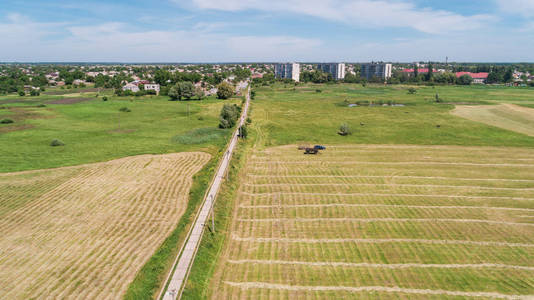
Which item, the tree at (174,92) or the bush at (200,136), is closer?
the bush at (200,136)

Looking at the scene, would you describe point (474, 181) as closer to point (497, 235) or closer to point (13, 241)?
point (497, 235)

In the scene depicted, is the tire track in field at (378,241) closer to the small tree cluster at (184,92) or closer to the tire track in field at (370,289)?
the tire track in field at (370,289)

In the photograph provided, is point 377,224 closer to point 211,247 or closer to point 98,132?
point 211,247

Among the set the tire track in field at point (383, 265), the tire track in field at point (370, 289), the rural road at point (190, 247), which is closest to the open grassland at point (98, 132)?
the rural road at point (190, 247)

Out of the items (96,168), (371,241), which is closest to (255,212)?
(371,241)

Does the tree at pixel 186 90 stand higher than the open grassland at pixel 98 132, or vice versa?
the tree at pixel 186 90

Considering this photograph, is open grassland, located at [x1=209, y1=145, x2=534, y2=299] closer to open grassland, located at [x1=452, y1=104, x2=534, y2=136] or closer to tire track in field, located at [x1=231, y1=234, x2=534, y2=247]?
tire track in field, located at [x1=231, y1=234, x2=534, y2=247]

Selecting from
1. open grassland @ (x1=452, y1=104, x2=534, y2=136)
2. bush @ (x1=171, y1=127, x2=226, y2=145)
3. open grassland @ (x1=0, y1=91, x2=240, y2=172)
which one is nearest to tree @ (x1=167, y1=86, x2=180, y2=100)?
open grassland @ (x1=0, y1=91, x2=240, y2=172)
